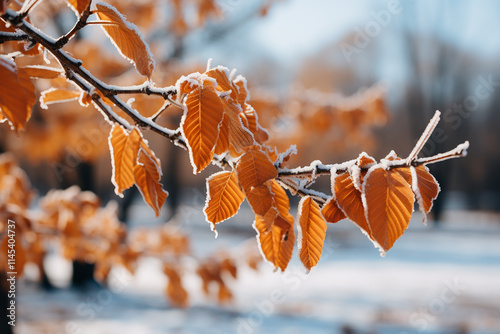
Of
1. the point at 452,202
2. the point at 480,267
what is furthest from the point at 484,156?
the point at 480,267

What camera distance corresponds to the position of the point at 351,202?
0.84 meters

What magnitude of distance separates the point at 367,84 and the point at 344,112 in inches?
813

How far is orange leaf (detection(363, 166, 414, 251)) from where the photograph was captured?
2.62 feet

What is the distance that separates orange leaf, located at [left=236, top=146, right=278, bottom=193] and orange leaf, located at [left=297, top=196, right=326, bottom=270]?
96 millimetres

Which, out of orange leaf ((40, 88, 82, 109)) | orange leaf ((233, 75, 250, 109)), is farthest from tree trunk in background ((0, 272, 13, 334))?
orange leaf ((233, 75, 250, 109))

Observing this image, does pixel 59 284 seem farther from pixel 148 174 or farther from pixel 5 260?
pixel 148 174

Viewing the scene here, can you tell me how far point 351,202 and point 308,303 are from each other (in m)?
6.41

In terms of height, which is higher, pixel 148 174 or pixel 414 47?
pixel 414 47

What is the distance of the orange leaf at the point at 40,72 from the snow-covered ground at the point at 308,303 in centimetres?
271

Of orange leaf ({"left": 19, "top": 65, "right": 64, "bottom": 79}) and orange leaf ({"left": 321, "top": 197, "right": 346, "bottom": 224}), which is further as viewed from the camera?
orange leaf ({"left": 19, "top": 65, "right": 64, "bottom": 79})

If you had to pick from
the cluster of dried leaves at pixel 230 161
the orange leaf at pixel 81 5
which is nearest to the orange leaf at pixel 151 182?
the cluster of dried leaves at pixel 230 161

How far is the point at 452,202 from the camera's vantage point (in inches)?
1188

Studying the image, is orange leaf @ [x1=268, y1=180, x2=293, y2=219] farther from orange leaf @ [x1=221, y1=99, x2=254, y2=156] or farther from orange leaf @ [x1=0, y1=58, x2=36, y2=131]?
orange leaf @ [x1=0, y1=58, x2=36, y2=131]

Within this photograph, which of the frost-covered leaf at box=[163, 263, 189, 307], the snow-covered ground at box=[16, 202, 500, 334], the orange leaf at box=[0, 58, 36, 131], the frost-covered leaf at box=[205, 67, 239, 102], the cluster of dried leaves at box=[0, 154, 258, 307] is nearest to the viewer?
the orange leaf at box=[0, 58, 36, 131]
